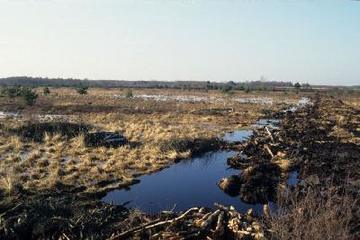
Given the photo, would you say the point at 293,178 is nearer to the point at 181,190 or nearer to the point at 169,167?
the point at 181,190

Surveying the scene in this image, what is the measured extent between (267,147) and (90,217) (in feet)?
44.5

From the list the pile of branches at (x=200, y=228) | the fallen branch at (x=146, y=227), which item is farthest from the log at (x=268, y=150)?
the fallen branch at (x=146, y=227)

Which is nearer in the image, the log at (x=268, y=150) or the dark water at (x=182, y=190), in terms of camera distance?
the dark water at (x=182, y=190)

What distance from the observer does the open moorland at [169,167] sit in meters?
10.9

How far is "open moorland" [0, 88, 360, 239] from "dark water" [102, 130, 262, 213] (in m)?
0.36

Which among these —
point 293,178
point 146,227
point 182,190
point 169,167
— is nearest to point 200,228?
point 146,227

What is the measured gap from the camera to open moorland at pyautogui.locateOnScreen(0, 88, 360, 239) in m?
10.9

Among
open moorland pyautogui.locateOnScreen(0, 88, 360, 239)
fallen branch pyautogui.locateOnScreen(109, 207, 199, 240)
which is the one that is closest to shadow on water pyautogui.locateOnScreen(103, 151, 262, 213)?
open moorland pyautogui.locateOnScreen(0, 88, 360, 239)

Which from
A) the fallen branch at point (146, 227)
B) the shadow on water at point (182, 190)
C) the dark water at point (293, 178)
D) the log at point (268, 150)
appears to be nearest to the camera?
the fallen branch at point (146, 227)

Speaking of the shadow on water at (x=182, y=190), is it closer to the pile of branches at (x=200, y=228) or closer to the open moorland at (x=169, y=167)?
the open moorland at (x=169, y=167)

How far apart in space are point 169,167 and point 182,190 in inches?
146

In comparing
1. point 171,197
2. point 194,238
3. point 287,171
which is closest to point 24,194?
point 171,197

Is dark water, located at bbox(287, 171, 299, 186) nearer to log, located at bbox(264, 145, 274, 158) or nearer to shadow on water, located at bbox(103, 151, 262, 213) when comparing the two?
shadow on water, located at bbox(103, 151, 262, 213)

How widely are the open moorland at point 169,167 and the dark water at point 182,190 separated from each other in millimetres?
360
